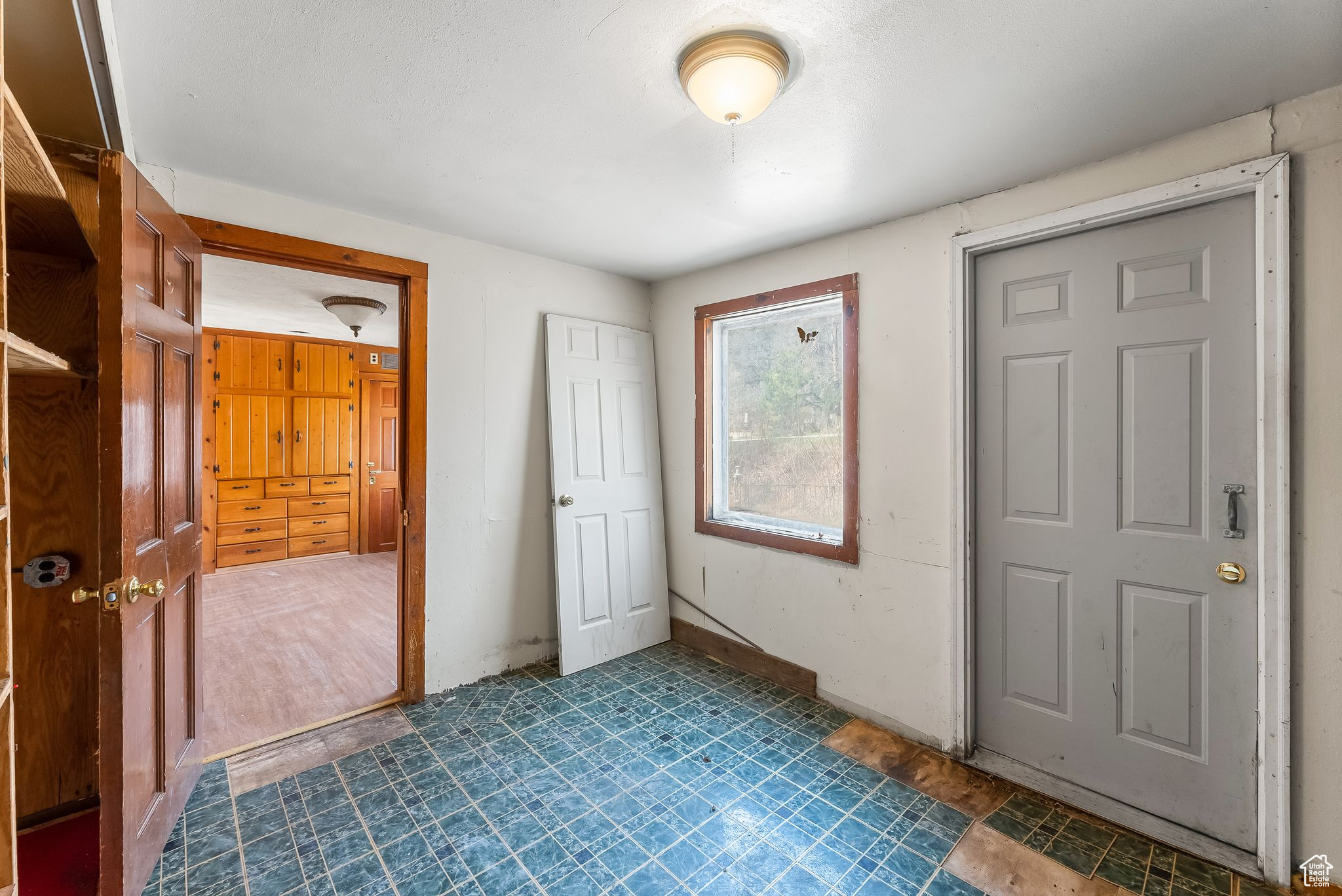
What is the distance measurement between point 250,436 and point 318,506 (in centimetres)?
94

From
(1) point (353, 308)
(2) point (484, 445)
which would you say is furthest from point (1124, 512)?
(1) point (353, 308)

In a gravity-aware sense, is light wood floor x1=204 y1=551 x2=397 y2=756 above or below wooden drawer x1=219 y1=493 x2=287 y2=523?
below

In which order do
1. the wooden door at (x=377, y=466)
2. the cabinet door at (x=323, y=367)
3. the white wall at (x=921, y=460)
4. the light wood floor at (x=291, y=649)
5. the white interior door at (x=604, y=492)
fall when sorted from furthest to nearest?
the wooden door at (x=377, y=466), the cabinet door at (x=323, y=367), the white interior door at (x=604, y=492), the light wood floor at (x=291, y=649), the white wall at (x=921, y=460)

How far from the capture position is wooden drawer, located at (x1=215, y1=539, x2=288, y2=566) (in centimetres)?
558

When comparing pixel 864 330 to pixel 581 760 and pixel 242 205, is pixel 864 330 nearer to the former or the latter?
pixel 581 760

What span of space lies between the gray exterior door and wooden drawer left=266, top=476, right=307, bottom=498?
6246mm

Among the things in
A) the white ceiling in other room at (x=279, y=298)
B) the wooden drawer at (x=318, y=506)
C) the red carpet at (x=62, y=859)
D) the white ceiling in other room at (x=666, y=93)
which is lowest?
the red carpet at (x=62, y=859)

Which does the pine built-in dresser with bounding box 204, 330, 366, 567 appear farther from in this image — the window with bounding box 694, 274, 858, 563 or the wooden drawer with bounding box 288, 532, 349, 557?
the window with bounding box 694, 274, 858, 563

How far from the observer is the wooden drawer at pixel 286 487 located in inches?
229

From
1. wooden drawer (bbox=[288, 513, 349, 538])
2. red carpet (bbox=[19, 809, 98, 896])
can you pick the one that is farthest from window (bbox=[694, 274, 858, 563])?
wooden drawer (bbox=[288, 513, 349, 538])

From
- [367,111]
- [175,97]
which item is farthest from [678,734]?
[175,97]

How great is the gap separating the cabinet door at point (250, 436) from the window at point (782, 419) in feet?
15.4

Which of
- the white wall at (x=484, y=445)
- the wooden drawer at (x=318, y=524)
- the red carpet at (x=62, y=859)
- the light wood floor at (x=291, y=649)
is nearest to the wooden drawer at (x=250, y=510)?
the wooden drawer at (x=318, y=524)

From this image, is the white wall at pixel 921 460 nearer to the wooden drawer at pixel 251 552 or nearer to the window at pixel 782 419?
the window at pixel 782 419
